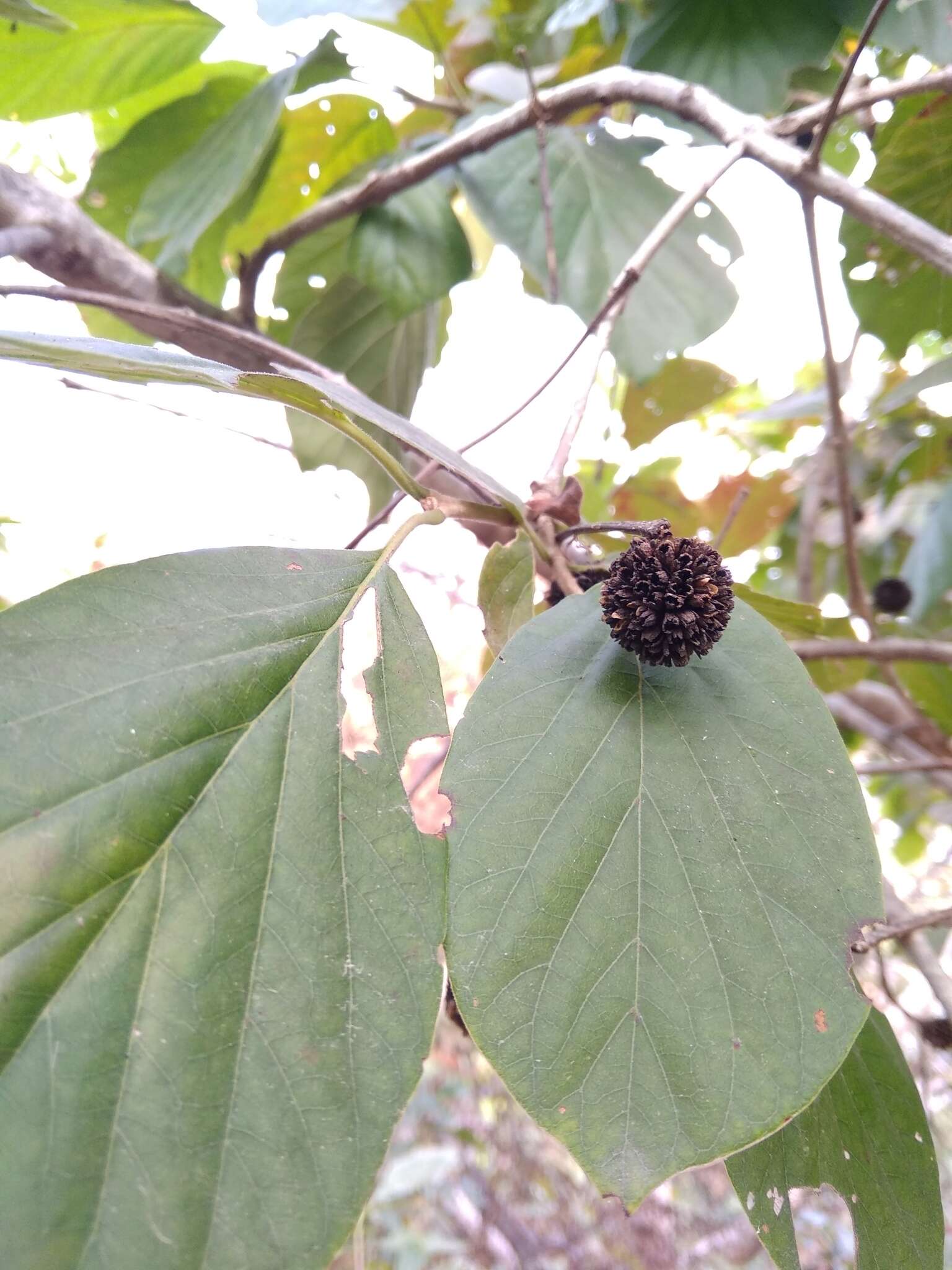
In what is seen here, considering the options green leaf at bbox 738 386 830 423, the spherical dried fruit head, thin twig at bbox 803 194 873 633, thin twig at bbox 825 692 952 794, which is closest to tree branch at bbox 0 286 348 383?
thin twig at bbox 803 194 873 633

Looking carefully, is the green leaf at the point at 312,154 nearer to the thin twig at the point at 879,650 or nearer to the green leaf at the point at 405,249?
the green leaf at the point at 405,249

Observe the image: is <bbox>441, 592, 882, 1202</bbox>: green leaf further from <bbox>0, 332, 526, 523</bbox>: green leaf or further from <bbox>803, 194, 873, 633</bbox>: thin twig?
<bbox>803, 194, 873, 633</bbox>: thin twig

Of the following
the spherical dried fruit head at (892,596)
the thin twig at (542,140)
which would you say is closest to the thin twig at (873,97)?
the thin twig at (542,140)

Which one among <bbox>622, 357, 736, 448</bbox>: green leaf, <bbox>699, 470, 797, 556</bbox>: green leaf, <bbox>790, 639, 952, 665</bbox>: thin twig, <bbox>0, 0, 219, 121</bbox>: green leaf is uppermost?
<bbox>622, 357, 736, 448</bbox>: green leaf

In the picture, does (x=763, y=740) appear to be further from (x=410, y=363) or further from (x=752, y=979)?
(x=410, y=363)

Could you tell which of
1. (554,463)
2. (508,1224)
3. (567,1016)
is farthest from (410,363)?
(508,1224)
